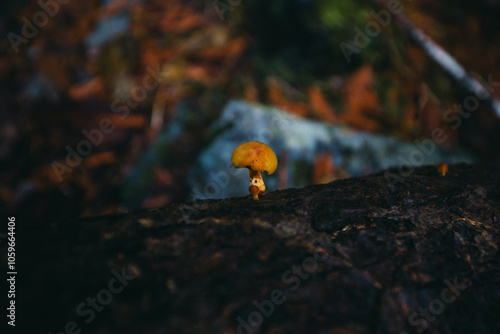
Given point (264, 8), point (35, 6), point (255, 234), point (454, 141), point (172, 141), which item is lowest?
point (454, 141)

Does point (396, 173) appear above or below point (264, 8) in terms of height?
below

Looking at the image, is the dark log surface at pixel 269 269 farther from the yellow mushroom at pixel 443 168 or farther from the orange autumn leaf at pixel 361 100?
the orange autumn leaf at pixel 361 100

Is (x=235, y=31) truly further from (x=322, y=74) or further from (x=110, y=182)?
(x=110, y=182)

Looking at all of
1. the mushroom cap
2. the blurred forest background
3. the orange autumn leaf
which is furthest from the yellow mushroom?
the orange autumn leaf

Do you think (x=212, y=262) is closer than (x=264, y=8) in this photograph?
Yes

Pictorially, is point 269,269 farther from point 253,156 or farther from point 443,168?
point 443,168

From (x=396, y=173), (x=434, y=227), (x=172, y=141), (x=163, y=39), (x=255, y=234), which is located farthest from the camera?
(x=163, y=39)

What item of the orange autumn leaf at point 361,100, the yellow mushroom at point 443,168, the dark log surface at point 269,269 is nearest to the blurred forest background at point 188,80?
the orange autumn leaf at point 361,100

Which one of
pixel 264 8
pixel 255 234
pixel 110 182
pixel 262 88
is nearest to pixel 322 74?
pixel 262 88

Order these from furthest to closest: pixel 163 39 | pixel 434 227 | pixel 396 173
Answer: pixel 163 39 < pixel 396 173 < pixel 434 227
